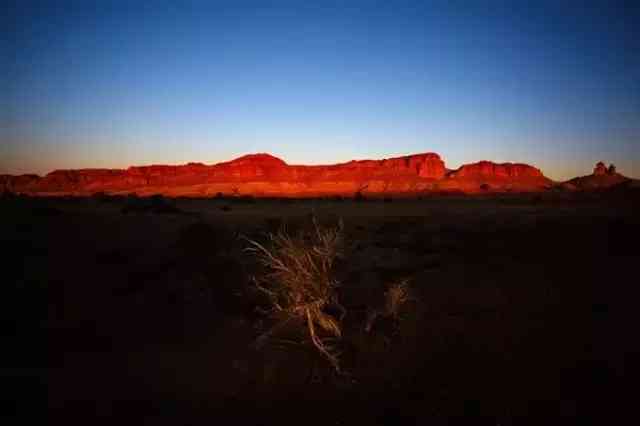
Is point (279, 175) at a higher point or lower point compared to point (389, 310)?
higher

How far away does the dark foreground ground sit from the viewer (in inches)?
204

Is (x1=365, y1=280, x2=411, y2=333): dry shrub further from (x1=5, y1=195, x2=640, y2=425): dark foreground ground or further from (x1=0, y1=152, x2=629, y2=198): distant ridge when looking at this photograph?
(x1=0, y1=152, x2=629, y2=198): distant ridge

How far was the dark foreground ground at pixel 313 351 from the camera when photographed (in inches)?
204

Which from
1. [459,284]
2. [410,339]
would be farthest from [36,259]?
[459,284]

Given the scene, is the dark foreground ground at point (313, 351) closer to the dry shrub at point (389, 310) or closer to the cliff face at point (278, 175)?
the dry shrub at point (389, 310)

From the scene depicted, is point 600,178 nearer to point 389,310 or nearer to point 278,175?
point 278,175

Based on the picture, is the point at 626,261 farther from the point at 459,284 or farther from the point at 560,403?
Answer: the point at 560,403

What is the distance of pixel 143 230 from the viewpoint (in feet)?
50.6

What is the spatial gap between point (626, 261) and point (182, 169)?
120588 mm

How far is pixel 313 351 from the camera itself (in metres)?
6.38

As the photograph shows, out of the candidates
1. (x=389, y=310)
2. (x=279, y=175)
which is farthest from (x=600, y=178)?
(x=389, y=310)

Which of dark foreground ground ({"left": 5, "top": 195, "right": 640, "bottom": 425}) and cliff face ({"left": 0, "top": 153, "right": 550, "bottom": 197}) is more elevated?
cliff face ({"left": 0, "top": 153, "right": 550, "bottom": 197})

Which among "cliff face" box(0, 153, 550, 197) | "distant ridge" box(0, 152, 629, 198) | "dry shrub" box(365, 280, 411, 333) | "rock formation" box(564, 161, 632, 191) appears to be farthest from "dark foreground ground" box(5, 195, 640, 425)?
"cliff face" box(0, 153, 550, 197)

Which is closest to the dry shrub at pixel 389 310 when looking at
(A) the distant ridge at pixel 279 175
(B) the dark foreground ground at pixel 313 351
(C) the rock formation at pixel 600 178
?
(B) the dark foreground ground at pixel 313 351
